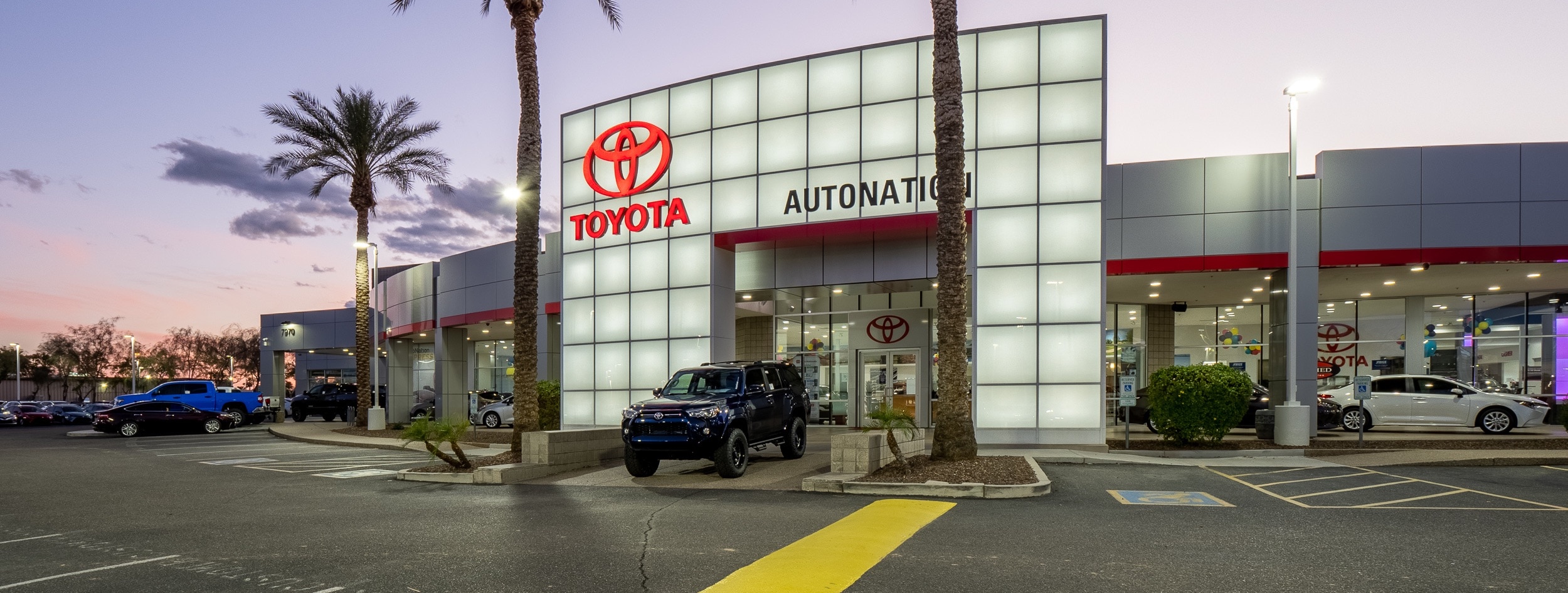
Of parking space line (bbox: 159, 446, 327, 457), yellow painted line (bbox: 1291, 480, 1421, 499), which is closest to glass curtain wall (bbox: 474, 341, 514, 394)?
parking space line (bbox: 159, 446, 327, 457)

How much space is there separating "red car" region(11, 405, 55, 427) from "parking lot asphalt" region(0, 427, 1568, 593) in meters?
39.0

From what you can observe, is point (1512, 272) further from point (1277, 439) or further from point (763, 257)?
point (763, 257)

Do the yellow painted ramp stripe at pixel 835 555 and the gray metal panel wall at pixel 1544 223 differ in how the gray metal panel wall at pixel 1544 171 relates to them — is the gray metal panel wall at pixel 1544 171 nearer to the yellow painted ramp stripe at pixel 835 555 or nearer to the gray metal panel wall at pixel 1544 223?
Result: the gray metal panel wall at pixel 1544 223

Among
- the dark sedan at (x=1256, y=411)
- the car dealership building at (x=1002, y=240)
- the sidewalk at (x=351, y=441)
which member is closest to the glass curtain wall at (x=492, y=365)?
the sidewalk at (x=351, y=441)

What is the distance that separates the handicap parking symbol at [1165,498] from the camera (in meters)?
10.8

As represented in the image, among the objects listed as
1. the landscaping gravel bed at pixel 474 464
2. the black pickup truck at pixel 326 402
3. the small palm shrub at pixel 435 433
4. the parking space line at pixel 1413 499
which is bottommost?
the black pickup truck at pixel 326 402

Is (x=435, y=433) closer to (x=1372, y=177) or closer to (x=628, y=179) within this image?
(x=628, y=179)

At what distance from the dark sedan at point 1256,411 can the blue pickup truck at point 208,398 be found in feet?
104

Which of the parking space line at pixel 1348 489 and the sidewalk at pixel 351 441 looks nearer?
the parking space line at pixel 1348 489

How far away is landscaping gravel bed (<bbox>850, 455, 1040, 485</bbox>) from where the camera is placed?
39.8 feet

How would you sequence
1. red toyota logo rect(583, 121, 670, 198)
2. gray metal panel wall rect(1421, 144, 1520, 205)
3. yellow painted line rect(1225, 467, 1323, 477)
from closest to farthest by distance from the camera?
1. yellow painted line rect(1225, 467, 1323, 477)
2. gray metal panel wall rect(1421, 144, 1520, 205)
3. red toyota logo rect(583, 121, 670, 198)

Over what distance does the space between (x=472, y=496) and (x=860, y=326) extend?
16.3 metres

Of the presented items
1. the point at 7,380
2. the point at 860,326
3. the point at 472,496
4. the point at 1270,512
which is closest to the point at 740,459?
the point at 472,496

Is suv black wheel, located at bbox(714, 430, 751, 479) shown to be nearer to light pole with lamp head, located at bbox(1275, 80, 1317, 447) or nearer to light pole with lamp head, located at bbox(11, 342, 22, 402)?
light pole with lamp head, located at bbox(1275, 80, 1317, 447)
